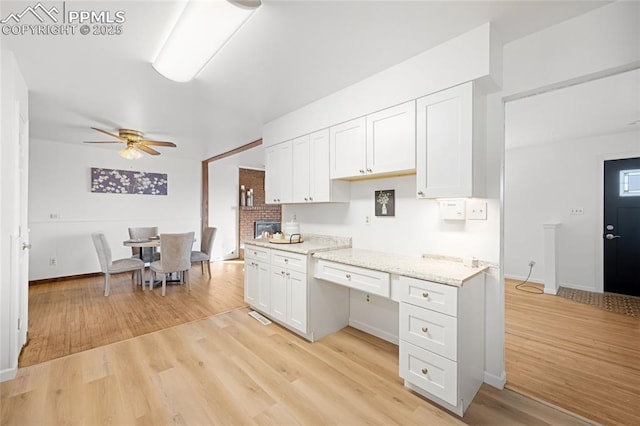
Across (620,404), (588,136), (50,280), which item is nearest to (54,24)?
Result: (620,404)

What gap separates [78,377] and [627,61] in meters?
4.28

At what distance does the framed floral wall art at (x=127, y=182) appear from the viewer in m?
5.28

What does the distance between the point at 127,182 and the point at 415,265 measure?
5982mm

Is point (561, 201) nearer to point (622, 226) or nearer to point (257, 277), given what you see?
point (622, 226)

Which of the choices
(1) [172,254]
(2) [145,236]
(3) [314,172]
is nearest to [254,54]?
(3) [314,172]

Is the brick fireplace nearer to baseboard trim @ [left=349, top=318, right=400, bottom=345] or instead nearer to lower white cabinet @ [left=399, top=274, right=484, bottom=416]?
baseboard trim @ [left=349, top=318, right=400, bottom=345]

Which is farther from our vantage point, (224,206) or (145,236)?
(224,206)

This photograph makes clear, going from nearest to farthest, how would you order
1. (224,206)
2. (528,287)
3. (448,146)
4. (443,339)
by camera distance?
(443,339), (448,146), (528,287), (224,206)

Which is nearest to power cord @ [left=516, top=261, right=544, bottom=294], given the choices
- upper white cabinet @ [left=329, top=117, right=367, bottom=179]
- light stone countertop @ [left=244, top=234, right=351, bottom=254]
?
light stone countertop @ [left=244, top=234, right=351, bottom=254]

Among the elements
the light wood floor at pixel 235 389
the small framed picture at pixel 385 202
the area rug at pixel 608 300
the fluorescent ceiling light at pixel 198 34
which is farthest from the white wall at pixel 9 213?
the area rug at pixel 608 300

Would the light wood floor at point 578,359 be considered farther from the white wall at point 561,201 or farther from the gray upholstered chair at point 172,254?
the gray upholstered chair at point 172,254

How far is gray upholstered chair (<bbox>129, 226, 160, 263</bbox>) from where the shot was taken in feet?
16.4

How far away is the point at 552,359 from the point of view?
235 cm

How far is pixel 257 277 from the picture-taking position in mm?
3289
